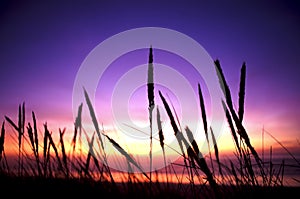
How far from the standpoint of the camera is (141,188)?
225 cm

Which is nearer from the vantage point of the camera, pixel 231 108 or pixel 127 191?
pixel 231 108

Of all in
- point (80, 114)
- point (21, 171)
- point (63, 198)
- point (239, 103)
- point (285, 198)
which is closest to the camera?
point (285, 198)

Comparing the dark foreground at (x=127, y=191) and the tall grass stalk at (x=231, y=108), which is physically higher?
the tall grass stalk at (x=231, y=108)

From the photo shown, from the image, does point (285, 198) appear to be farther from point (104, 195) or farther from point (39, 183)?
point (39, 183)

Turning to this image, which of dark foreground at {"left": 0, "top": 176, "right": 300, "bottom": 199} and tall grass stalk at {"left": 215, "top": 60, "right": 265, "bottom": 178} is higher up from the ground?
tall grass stalk at {"left": 215, "top": 60, "right": 265, "bottom": 178}

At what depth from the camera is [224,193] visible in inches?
88.0

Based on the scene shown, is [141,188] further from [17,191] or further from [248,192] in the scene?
[17,191]

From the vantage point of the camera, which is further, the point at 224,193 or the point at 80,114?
the point at 80,114

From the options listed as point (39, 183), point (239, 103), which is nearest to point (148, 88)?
point (239, 103)

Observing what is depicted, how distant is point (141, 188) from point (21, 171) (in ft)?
6.75

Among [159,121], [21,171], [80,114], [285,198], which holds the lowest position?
[285,198]

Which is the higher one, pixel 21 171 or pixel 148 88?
pixel 148 88

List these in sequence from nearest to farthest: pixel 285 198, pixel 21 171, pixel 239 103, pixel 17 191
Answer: pixel 285 198 < pixel 239 103 < pixel 17 191 < pixel 21 171

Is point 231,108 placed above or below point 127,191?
above
